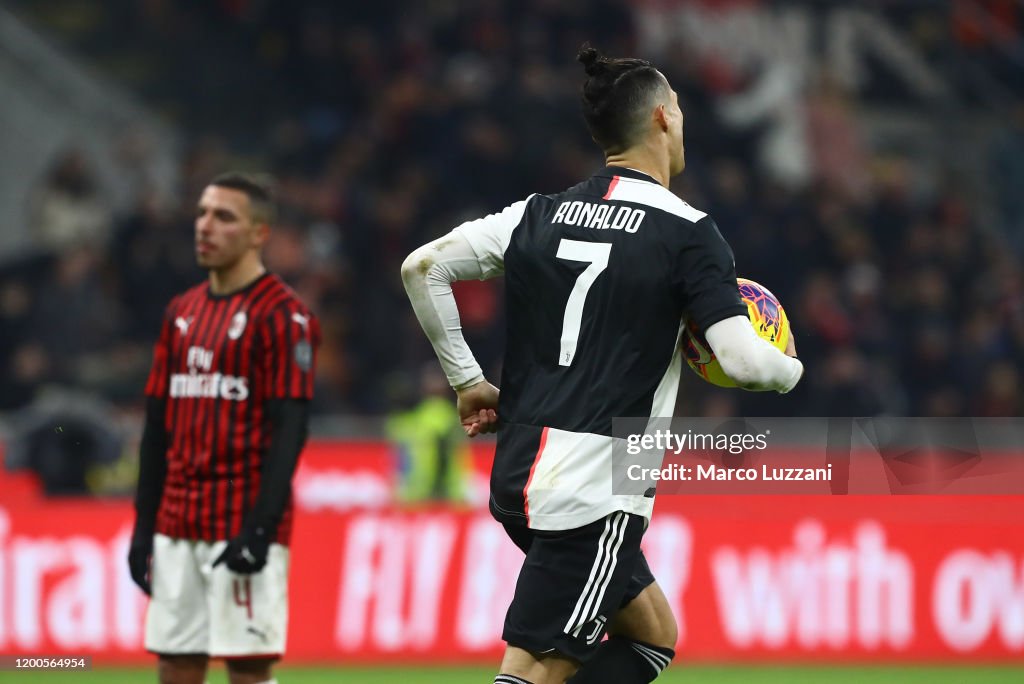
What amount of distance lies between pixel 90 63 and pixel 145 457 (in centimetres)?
1030

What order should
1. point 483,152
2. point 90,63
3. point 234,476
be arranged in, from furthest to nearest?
1. point 90,63
2. point 483,152
3. point 234,476

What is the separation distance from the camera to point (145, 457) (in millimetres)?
5676

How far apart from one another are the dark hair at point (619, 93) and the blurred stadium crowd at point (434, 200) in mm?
8040

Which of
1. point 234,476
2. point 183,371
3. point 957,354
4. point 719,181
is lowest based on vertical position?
point 234,476

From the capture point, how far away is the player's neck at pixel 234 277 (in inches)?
223

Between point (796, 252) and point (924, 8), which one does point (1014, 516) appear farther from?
point (924, 8)

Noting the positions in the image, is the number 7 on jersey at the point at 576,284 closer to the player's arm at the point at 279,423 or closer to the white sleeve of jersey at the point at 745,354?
the white sleeve of jersey at the point at 745,354

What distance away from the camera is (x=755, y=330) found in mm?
4160

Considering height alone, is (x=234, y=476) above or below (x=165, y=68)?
below

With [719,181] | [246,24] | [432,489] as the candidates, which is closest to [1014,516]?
[432,489]

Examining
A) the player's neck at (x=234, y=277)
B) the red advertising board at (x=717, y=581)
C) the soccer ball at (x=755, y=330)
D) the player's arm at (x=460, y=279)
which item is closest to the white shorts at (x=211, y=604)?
the player's neck at (x=234, y=277)

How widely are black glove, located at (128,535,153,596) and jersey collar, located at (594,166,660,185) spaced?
90.0 inches

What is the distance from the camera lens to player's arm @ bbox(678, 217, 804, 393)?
12.9 feet

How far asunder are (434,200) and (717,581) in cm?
584
